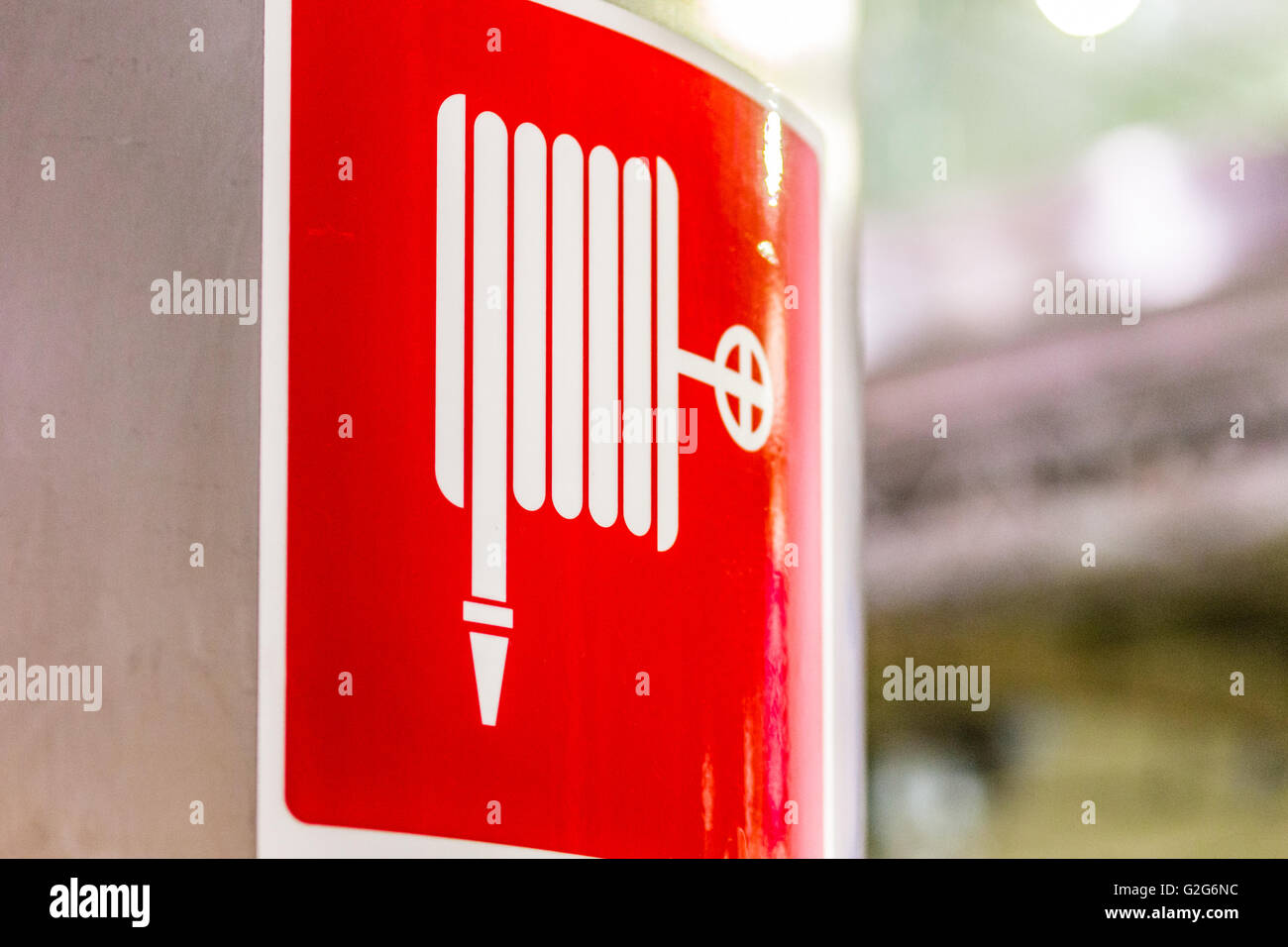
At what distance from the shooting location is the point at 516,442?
1.56m

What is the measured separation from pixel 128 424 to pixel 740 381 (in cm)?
77

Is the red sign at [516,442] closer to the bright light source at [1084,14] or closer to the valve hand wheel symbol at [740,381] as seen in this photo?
the valve hand wheel symbol at [740,381]

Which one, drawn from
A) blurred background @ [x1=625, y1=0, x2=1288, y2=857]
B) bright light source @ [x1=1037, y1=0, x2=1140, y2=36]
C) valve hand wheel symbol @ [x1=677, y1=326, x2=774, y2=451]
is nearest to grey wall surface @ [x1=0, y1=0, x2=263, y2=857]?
valve hand wheel symbol @ [x1=677, y1=326, x2=774, y2=451]

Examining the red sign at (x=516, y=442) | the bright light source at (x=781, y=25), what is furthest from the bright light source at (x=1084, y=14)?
the red sign at (x=516, y=442)

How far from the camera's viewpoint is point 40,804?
5.14ft

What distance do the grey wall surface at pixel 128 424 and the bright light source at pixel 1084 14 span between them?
3.70ft

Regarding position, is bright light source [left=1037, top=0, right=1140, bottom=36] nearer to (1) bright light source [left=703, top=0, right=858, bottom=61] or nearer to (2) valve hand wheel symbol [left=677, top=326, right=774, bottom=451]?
(1) bright light source [left=703, top=0, right=858, bottom=61]

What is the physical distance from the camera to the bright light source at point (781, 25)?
5.68 feet

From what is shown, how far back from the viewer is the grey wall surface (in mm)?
1553

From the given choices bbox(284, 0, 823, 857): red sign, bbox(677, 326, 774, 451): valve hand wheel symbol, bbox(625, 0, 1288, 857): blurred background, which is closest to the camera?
bbox(284, 0, 823, 857): red sign

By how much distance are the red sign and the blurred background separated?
11.6 inches
